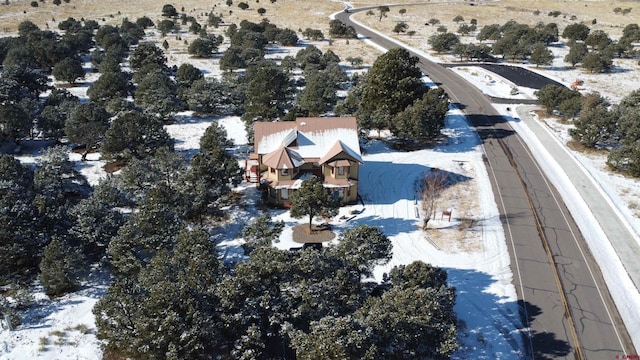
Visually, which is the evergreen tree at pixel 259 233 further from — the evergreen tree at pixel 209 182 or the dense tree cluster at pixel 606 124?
the dense tree cluster at pixel 606 124

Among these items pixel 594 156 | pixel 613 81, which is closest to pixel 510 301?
pixel 594 156

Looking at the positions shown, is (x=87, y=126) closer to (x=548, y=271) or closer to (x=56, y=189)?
(x=56, y=189)

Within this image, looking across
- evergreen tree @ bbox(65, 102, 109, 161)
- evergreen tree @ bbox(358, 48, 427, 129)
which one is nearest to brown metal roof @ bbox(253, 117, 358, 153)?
evergreen tree @ bbox(358, 48, 427, 129)

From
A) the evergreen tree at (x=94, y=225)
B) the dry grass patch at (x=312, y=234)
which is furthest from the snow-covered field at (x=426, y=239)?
the evergreen tree at (x=94, y=225)

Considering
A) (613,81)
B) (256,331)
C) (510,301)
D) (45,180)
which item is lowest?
(510,301)

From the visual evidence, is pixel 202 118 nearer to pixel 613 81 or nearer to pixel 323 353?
pixel 323 353

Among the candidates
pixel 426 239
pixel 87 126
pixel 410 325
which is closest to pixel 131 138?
pixel 87 126

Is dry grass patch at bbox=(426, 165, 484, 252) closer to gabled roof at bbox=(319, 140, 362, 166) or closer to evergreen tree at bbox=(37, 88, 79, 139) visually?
gabled roof at bbox=(319, 140, 362, 166)
